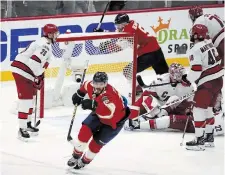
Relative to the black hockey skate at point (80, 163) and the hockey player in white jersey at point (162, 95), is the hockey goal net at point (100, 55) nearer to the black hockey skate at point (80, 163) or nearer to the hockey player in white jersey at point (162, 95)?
the hockey player in white jersey at point (162, 95)

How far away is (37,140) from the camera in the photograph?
6.43 meters

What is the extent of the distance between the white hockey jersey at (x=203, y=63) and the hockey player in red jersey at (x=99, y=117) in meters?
0.86

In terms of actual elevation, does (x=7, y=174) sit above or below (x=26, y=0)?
below

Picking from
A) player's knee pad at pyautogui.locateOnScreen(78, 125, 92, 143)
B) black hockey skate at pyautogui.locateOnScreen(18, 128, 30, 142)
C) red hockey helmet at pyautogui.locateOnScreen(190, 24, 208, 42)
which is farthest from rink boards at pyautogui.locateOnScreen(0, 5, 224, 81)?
player's knee pad at pyautogui.locateOnScreen(78, 125, 92, 143)

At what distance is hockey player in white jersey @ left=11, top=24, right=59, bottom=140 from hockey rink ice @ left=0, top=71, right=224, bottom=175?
0.22 metres

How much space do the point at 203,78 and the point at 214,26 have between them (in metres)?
0.90

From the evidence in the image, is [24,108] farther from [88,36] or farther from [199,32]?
[199,32]

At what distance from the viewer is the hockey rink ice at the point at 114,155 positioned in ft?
18.7

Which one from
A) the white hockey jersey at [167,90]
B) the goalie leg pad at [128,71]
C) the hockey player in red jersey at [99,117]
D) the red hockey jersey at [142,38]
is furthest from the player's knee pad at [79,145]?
the red hockey jersey at [142,38]

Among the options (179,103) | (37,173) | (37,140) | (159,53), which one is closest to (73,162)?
(37,173)

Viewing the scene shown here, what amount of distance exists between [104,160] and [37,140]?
2.47 feet

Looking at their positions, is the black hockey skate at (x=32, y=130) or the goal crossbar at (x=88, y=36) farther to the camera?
the goal crossbar at (x=88, y=36)

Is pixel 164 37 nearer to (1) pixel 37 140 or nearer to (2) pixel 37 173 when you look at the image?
(1) pixel 37 140

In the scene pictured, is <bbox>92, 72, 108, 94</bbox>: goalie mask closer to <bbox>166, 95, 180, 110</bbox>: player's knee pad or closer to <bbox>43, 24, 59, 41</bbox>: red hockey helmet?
<bbox>43, 24, 59, 41</bbox>: red hockey helmet
